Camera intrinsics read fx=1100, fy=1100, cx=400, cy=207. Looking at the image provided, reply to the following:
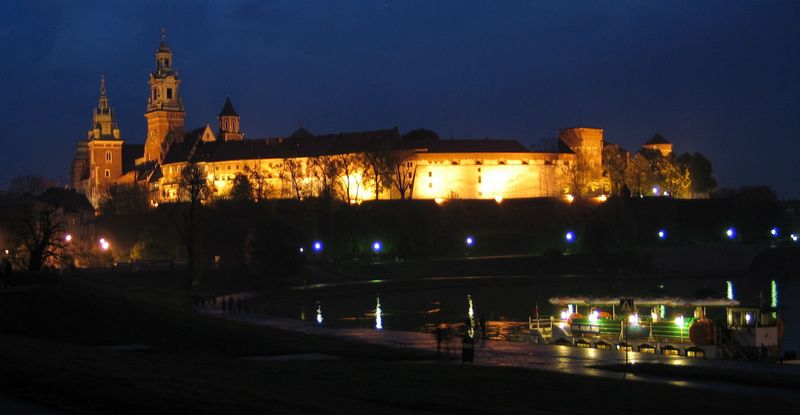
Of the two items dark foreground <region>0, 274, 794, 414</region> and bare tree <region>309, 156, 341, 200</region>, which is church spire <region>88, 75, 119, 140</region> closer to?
bare tree <region>309, 156, 341, 200</region>

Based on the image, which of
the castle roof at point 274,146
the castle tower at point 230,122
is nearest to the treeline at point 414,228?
the castle roof at point 274,146

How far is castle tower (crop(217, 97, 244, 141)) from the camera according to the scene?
17350 centimetres

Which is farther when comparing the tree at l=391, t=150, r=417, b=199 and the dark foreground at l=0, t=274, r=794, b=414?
the tree at l=391, t=150, r=417, b=199

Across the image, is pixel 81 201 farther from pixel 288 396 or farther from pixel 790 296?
pixel 288 396

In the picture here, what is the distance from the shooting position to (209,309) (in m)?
55.0

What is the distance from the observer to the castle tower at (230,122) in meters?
174

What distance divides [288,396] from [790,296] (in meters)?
61.4

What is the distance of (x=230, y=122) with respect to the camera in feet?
574

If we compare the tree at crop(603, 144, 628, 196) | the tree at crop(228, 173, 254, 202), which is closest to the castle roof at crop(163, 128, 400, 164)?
the tree at crop(228, 173, 254, 202)

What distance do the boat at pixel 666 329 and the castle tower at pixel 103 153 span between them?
139 meters

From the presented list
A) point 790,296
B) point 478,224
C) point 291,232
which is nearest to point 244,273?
point 291,232

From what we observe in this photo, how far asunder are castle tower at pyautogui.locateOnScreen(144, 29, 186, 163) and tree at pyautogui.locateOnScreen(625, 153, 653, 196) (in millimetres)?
68331

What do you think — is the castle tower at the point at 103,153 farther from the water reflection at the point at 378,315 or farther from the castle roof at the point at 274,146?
the water reflection at the point at 378,315

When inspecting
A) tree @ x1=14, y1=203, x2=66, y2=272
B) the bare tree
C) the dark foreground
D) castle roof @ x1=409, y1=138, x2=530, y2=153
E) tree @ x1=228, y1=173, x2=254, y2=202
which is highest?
castle roof @ x1=409, y1=138, x2=530, y2=153
